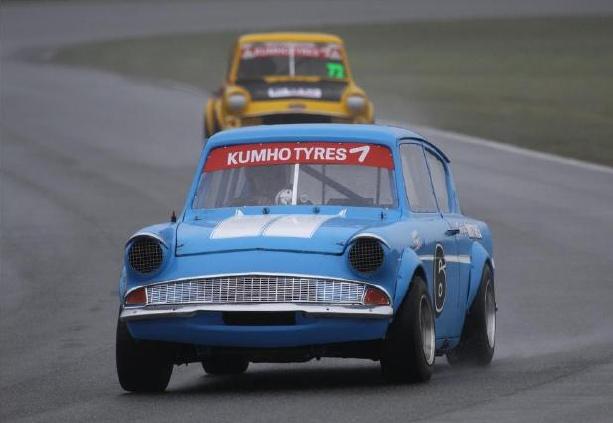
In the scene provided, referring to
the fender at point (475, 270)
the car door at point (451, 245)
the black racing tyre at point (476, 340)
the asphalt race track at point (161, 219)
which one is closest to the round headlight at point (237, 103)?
the asphalt race track at point (161, 219)

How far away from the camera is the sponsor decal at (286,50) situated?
23750 millimetres

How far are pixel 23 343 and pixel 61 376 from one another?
189 centimetres

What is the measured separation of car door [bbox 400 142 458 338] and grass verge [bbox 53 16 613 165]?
44.3 ft

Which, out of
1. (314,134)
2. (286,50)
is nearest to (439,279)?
(314,134)

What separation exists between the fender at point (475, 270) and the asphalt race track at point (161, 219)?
17.0 inches

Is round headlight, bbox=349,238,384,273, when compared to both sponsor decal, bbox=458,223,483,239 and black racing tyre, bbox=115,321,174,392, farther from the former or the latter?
sponsor decal, bbox=458,223,483,239

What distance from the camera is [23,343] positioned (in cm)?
1197

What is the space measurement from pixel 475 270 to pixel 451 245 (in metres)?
0.57

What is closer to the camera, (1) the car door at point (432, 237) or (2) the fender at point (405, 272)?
(2) the fender at point (405, 272)

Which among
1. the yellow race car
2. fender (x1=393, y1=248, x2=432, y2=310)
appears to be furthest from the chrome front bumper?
the yellow race car

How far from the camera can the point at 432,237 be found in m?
9.48

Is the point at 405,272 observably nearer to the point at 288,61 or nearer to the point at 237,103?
the point at 237,103

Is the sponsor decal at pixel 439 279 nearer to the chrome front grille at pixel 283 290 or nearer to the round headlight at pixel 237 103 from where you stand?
the chrome front grille at pixel 283 290

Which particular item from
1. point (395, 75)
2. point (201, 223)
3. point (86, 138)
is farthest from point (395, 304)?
point (395, 75)
